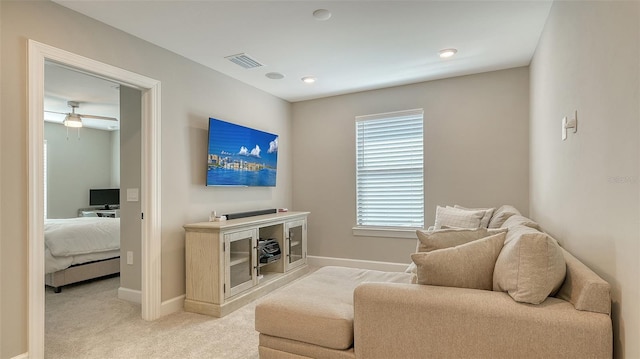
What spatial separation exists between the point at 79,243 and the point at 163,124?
216 centimetres

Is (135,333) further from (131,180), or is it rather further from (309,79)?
(309,79)

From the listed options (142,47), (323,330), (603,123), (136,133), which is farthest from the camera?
(136,133)

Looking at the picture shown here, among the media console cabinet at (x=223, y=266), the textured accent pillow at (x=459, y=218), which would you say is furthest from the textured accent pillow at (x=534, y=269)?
the media console cabinet at (x=223, y=266)

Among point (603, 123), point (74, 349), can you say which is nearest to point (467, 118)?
point (603, 123)

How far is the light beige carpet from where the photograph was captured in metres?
2.39

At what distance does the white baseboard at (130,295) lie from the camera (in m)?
3.44

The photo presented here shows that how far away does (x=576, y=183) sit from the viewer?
5.99 feet

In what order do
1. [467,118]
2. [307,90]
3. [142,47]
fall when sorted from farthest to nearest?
[307,90] → [467,118] → [142,47]

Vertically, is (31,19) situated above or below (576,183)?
above

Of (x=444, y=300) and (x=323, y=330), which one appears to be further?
(x=323, y=330)

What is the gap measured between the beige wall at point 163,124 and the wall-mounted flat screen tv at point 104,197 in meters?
4.80

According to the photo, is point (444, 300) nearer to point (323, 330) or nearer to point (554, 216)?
point (323, 330)

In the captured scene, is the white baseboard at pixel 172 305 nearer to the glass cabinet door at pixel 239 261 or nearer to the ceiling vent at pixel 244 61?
the glass cabinet door at pixel 239 261

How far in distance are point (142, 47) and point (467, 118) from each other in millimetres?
3550
